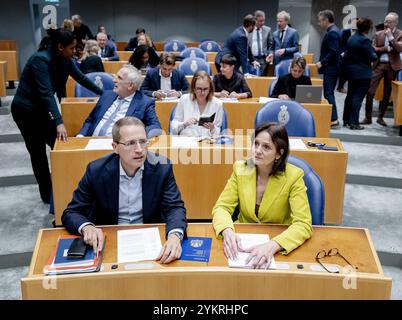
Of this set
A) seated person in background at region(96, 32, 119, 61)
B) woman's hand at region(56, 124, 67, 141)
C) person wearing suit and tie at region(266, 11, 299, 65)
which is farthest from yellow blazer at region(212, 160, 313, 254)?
seated person in background at region(96, 32, 119, 61)

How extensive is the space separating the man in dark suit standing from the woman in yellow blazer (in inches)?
161

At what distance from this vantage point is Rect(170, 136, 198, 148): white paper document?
139 inches

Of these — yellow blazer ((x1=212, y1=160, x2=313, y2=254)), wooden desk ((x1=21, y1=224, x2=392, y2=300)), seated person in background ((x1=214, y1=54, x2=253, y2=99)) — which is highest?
seated person in background ((x1=214, y1=54, x2=253, y2=99))

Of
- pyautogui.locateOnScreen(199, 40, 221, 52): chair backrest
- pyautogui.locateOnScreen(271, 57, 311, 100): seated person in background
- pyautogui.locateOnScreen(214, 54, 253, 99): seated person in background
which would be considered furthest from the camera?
pyautogui.locateOnScreen(199, 40, 221, 52): chair backrest

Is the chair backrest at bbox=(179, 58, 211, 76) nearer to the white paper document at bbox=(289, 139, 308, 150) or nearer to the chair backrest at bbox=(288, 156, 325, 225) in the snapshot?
the white paper document at bbox=(289, 139, 308, 150)

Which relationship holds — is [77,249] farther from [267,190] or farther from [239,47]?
[239,47]

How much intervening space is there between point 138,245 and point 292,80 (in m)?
3.42

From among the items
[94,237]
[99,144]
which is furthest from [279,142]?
[99,144]

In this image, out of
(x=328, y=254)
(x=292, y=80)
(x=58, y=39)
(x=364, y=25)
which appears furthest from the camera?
(x=364, y=25)

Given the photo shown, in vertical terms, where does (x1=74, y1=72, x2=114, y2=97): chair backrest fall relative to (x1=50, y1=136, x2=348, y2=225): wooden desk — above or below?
above

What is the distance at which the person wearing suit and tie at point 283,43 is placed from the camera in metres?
7.30

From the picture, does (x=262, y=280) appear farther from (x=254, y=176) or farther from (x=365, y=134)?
(x=365, y=134)

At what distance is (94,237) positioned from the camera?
209cm
